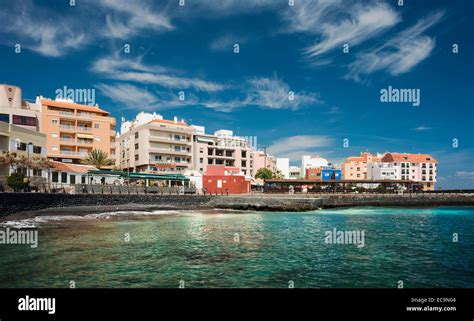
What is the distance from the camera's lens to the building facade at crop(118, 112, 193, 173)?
74.5 metres

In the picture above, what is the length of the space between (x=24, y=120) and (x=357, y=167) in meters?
123

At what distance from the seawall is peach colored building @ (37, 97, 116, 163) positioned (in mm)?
23756

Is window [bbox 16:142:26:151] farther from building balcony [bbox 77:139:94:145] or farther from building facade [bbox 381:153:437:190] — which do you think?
building facade [bbox 381:153:437:190]

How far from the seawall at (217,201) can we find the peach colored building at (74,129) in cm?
2376

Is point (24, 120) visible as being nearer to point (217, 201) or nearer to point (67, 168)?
point (67, 168)

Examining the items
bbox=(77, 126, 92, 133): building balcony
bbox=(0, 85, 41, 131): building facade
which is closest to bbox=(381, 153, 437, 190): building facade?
bbox=(77, 126, 92, 133): building balcony

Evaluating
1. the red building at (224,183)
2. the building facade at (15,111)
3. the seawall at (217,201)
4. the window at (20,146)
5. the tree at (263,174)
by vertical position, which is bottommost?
the seawall at (217,201)

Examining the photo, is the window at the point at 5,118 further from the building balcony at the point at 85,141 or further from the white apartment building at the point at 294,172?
the white apartment building at the point at 294,172

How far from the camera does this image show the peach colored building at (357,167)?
454 feet

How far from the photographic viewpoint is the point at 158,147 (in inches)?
2987

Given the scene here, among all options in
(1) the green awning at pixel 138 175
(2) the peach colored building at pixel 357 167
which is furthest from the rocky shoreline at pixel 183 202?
(2) the peach colored building at pixel 357 167

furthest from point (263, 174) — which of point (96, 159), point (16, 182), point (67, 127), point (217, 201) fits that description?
point (16, 182)
